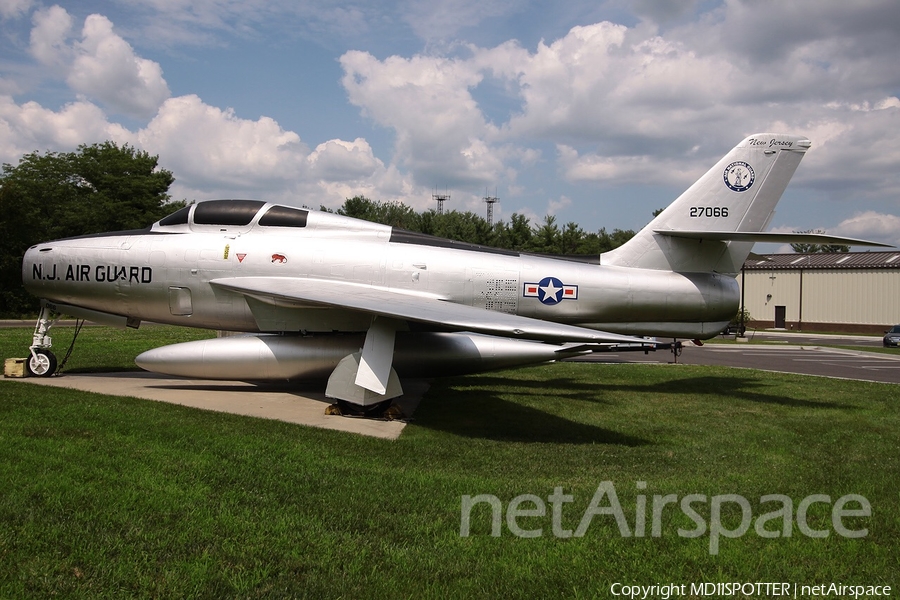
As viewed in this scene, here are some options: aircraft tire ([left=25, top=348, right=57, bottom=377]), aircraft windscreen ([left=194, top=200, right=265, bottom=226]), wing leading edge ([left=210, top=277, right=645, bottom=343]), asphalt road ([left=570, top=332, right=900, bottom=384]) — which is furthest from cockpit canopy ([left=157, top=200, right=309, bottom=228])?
asphalt road ([left=570, top=332, right=900, bottom=384])

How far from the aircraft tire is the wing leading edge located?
3629 mm

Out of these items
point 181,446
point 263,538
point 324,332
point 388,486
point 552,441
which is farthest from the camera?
point 324,332

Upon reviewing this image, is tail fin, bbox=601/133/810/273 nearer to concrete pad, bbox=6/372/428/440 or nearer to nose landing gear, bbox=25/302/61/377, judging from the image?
concrete pad, bbox=6/372/428/440

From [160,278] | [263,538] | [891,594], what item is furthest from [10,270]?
[891,594]

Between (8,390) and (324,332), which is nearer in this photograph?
(8,390)

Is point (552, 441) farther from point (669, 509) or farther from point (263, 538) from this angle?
point (263, 538)

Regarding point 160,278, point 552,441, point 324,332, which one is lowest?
point 552,441

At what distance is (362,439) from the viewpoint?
7.62 m

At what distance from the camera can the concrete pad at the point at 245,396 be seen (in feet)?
28.8

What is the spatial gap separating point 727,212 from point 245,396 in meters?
9.51

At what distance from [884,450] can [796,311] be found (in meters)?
52.1

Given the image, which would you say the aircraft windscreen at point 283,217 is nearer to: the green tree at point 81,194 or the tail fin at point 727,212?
the tail fin at point 727,212

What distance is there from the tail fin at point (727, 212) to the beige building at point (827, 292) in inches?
1543

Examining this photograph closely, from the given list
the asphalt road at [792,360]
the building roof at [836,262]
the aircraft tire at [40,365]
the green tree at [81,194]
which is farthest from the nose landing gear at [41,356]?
the building roof at [836,262]
